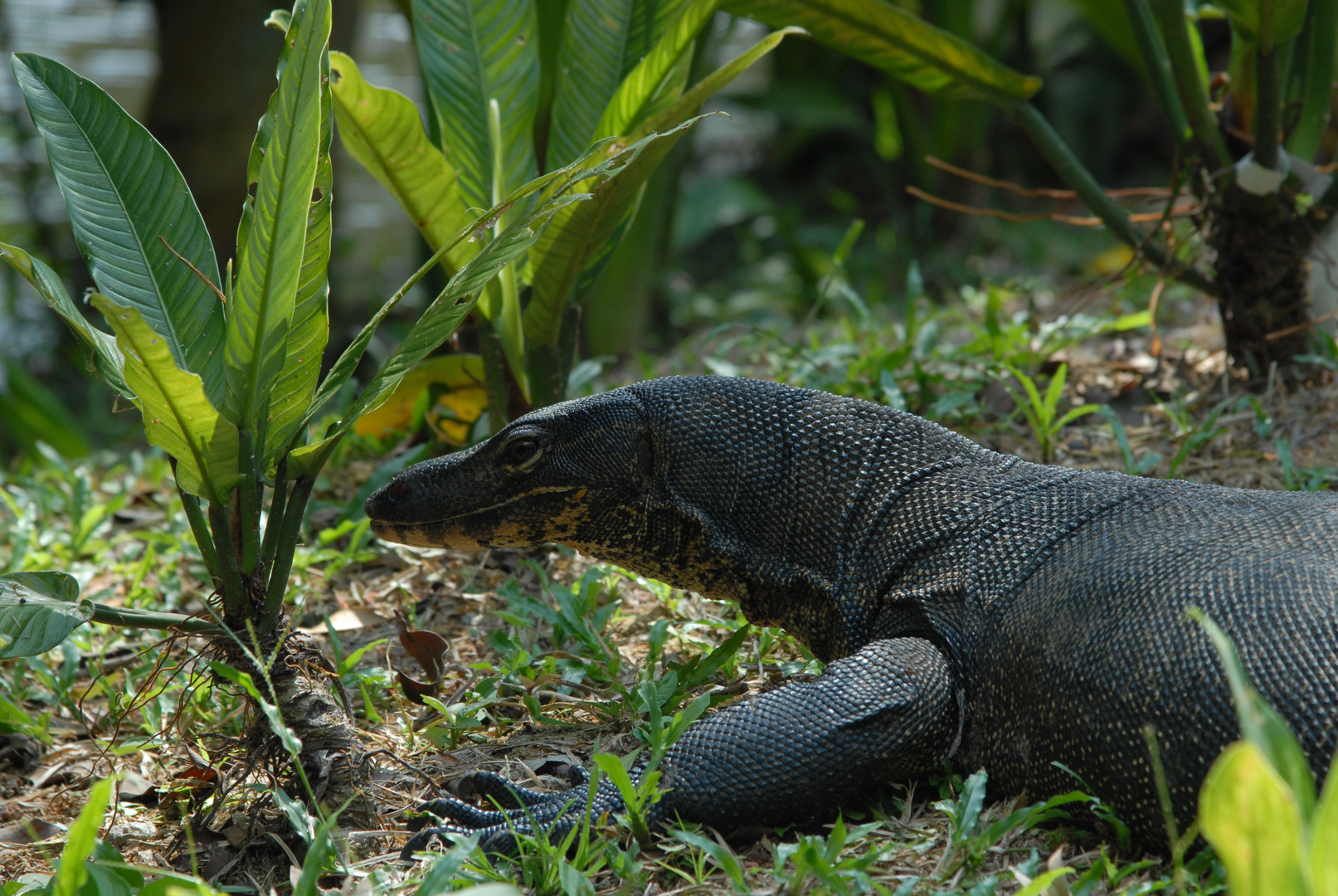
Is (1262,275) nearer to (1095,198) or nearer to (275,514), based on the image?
(1095,198)

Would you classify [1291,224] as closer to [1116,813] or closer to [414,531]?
[1116,813]

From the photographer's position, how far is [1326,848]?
1.07 m

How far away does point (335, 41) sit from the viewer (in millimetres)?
5980

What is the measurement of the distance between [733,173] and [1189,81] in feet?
24.9

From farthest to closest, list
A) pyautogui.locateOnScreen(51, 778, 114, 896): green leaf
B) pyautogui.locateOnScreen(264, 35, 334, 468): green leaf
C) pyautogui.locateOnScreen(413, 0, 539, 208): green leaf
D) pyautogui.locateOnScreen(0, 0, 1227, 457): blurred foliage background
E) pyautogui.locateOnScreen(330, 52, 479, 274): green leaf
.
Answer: pyautogui.locateOnScreen(0, 0, 1227, 457): blurred foliage background
pyautogui.locateOnScreen(413, 0, 539, 208): green leaf
pyautogui.locateOnScreen(330, 52, 479, 274): green leaf
pyautogui.locateOnScreen(264, 35, 334, 468): green leaf
pyautogui.locateOnScreen(51, 778, 114, 896): green leaf

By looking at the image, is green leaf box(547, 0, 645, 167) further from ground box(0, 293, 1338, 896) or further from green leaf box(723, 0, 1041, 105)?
ground box(0, 293, 1338, 896)

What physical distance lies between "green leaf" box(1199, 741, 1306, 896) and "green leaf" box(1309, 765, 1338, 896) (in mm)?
26

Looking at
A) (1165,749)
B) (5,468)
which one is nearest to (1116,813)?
(1165,749)

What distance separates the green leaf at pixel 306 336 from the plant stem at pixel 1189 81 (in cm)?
255

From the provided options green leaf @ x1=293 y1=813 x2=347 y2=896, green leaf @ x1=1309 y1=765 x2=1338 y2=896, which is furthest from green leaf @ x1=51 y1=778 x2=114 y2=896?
green leaf @ x1=1309 y1=765 x2=1338 y2=896

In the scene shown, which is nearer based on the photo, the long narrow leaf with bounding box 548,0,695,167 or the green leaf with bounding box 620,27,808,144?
the green leaf with bounding box 620,27,808,144

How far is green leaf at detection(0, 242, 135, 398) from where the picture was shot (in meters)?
1.77

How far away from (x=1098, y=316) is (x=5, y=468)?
5.36 meters

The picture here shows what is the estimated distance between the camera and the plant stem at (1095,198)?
3438mm
